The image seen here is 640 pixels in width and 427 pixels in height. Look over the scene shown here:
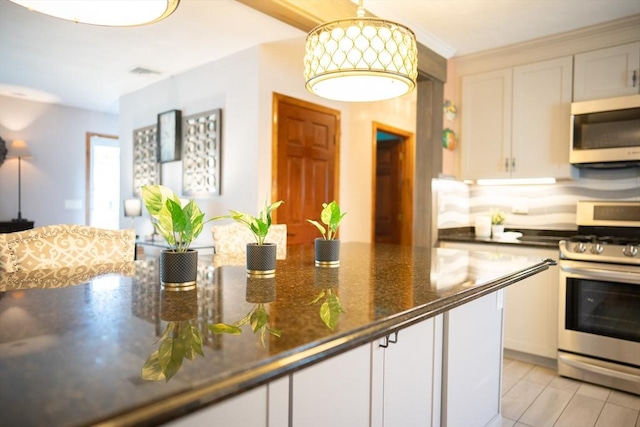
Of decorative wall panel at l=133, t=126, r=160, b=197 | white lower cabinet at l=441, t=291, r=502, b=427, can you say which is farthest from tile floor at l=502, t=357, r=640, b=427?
decorative wall panel at l=133, t=126, r=160, b=197

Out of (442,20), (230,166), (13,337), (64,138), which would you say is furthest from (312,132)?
(64,138)

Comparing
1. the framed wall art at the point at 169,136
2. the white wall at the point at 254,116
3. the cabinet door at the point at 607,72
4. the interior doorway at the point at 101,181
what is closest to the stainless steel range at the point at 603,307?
the cabinet door at the point at 607,72

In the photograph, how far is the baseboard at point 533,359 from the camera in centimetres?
297

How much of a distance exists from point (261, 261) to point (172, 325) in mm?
569

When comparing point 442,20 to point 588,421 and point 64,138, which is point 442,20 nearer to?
point 588,421

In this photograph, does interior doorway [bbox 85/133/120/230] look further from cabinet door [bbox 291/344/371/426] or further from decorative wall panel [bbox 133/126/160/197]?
cabinet door [bbox 291/344/371/426]

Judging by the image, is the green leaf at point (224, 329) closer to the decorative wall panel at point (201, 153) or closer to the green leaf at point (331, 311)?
the green leaf at point (331, 311)

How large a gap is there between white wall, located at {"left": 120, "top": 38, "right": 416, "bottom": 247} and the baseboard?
1903mm

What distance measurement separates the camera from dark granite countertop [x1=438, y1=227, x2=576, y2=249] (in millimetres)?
3068

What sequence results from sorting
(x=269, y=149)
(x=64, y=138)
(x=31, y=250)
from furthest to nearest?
(x=64, y=138), (x=269, y=149), (x=31, y=250)

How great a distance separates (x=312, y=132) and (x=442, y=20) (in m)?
1.49

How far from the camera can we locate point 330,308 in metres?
0.92

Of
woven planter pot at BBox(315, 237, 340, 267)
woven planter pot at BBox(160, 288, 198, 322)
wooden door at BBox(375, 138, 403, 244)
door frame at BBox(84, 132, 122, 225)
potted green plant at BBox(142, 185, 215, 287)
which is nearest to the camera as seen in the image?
woven planter pot at BBox(160, 288, 198, 322)

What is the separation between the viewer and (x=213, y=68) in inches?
156
